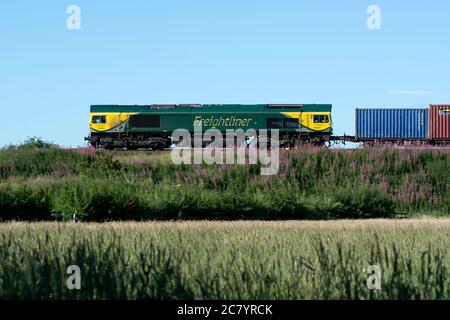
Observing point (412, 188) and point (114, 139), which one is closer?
point (412, 188)

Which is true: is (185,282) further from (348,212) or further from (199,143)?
(199,143)

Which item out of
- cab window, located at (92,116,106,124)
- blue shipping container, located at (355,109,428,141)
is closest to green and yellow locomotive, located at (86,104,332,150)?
cab window, located at (92,116,106,124)

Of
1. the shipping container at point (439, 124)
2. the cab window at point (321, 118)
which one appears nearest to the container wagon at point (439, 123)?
the shipping container at point (439, 124)

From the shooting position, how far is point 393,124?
44.2 m

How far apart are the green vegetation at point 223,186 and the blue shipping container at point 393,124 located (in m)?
14.9

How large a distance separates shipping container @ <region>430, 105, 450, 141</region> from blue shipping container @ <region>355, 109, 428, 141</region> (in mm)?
364

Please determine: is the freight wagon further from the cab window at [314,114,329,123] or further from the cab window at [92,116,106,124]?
the cab window at [92,116,106,124]

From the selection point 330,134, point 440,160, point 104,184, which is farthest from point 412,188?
point 330,134

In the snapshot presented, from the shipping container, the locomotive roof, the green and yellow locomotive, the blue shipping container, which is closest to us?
the green and yellow locomotive

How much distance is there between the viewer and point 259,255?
8.03 metres

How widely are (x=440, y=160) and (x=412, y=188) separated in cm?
294

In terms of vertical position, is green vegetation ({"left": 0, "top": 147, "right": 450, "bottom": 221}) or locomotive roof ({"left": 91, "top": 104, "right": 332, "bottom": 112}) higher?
locomotive roof ({"left": 91, "top": 104, "right": 332, "bottom": 112})

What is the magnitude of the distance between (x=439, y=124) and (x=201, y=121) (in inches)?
542

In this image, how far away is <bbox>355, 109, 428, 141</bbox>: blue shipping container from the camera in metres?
43.9
